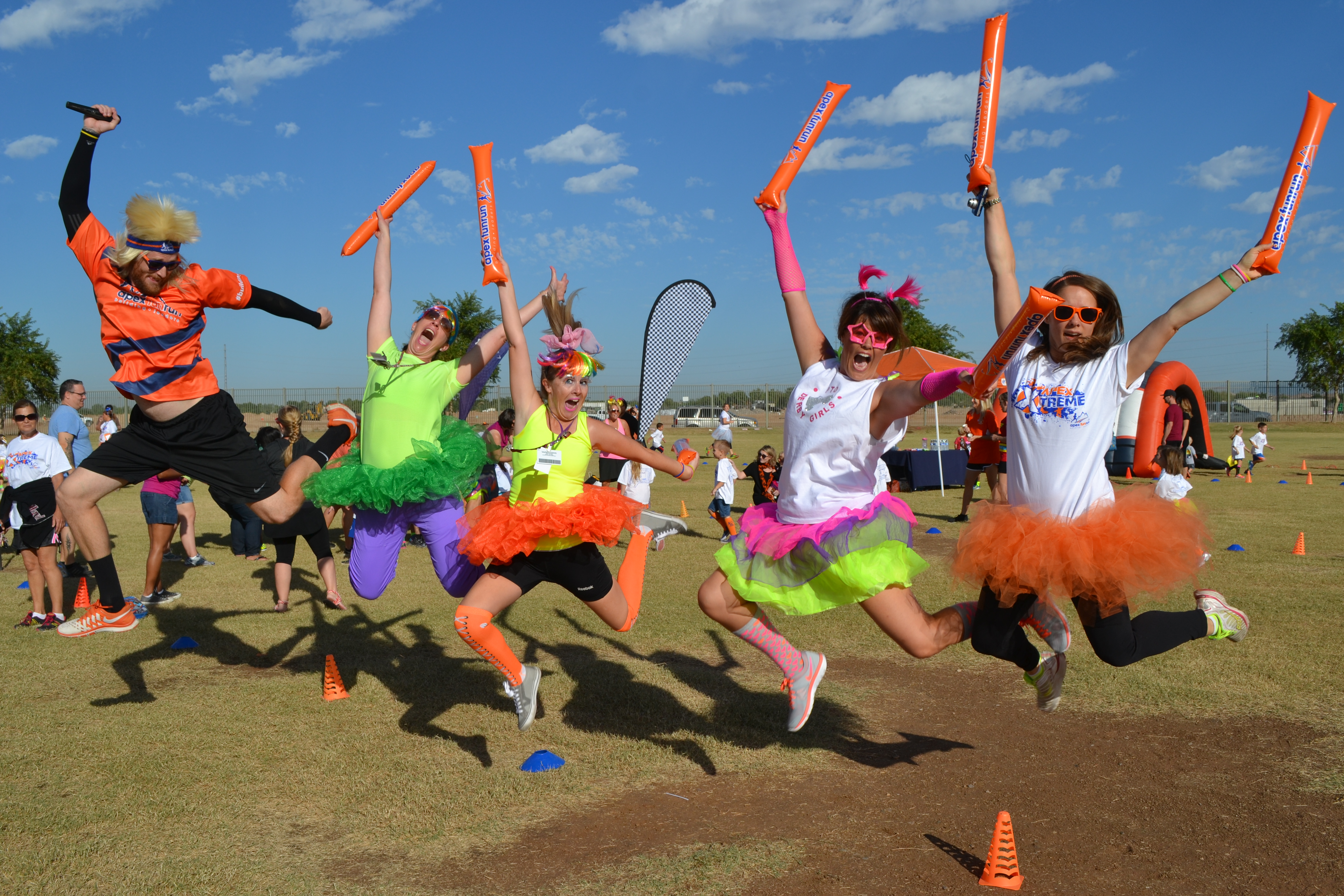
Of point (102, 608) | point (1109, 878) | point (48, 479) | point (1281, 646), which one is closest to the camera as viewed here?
point (1109, 878)

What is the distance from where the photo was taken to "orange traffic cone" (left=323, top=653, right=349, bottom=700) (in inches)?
236

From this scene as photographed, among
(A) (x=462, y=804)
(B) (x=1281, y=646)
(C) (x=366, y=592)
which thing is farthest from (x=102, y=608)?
(B) (x=1281, y=646)

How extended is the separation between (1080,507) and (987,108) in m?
1.92

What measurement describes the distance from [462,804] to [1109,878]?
2.84 metres

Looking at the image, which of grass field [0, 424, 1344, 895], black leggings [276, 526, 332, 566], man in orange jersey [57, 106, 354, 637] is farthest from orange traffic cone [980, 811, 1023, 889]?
black leggings [276, 526, 332, 566]

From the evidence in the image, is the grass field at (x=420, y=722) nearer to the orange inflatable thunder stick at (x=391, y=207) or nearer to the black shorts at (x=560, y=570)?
the black shorts at (x=560, y=570)

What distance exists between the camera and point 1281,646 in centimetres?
666

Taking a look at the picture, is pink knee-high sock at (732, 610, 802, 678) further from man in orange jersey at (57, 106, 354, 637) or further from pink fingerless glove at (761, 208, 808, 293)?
man in orange jersey at (57, 106, 354, 637)

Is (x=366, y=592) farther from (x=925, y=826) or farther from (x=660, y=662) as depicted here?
(x=925, y=826)

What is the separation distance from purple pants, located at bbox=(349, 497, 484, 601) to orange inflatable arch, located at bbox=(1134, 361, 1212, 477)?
6518 mm

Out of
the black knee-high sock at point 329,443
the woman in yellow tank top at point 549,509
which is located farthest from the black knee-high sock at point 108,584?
the woman in yellow tank top at point 549,509

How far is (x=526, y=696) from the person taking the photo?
4734 millimetres

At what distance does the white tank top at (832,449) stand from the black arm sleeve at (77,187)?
156 inches

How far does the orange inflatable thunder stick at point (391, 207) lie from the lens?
230 inches
